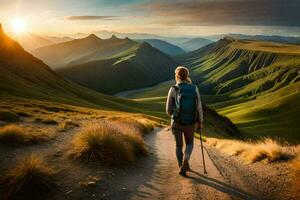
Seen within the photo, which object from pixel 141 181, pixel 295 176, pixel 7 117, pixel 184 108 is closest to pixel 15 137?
pixel 141 181

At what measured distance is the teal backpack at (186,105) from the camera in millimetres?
10360

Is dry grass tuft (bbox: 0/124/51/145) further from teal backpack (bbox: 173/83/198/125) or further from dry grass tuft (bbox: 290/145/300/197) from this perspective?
dry grass tuft (bbox: 290/145/300/197)

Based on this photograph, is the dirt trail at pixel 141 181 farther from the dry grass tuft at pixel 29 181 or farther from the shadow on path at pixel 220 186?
the dry grass tuft at pixel 29 181

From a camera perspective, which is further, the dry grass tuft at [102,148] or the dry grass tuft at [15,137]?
the dry grass tuft at [15,137]

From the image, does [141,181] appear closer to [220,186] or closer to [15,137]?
[220,186]

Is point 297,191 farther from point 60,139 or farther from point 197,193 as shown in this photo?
point 60,139

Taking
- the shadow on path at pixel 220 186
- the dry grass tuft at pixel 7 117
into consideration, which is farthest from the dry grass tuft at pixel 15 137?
the dry grass tuft at pixel 7 117

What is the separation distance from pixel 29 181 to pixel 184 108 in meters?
4.88

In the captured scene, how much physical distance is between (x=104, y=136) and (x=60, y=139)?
491 cm

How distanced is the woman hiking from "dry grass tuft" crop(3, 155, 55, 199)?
4.11 metres

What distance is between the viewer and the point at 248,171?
11.9m

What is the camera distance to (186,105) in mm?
10375

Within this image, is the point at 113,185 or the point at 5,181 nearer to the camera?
the point at 5,181

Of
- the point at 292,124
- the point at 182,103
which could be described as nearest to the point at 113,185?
the point at 182,103
